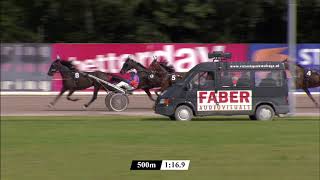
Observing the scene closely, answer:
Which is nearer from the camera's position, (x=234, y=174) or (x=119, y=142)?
(x=234, y=174)

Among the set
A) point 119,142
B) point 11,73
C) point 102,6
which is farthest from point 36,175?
point 102,6

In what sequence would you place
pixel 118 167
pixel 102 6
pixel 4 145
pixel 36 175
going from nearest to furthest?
pixel 36 175, pixel 118 167, pixel 4 145, pixel 102 6

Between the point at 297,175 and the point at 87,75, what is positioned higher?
the point at 87,75

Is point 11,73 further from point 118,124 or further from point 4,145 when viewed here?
point 4,145

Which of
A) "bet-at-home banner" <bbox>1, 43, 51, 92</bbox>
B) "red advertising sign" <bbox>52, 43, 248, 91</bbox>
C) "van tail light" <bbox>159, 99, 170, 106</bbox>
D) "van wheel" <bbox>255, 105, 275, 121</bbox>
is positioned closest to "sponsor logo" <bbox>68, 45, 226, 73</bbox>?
"red advertising sign" <bbox>52, 43, 248, 91</bbox>

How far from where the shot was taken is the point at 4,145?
15.0 meters

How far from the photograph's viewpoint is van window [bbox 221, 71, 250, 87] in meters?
22.8

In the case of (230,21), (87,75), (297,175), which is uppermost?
(230,21)

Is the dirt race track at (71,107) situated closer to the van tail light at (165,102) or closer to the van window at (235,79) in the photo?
the van tail light at (165,102)

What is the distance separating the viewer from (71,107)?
30250 millimetres

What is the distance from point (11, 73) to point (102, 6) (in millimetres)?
9786

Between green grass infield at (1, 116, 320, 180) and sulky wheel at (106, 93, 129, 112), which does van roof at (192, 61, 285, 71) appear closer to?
green grass infield at (1, 116, 320, 180)

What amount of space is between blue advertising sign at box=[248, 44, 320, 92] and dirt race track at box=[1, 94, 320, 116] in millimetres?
2770

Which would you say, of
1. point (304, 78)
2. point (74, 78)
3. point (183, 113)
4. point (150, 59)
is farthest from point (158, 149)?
point (150, 59)
